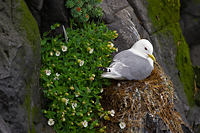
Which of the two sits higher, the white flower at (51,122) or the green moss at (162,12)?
the white flower at (51,122)

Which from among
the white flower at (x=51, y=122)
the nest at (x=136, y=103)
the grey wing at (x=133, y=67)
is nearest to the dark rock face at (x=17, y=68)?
the white flower at (x=51, y=122)

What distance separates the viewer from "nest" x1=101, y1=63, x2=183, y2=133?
122 inches

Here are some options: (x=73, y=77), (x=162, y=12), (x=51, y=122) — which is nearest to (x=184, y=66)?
(x=162, y=12)

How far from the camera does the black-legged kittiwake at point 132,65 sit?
314cm

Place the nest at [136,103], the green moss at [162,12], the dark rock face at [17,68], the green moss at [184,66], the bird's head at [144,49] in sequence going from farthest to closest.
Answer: the green moss at [184,66]
the green moss at [162,12]
the bird's head at [144,49]
the nest at [136,103]
the dark rock face at [17,68]

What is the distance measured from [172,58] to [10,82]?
12.7 feet

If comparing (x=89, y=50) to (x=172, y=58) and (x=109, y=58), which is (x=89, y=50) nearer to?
(x=109, y=58)

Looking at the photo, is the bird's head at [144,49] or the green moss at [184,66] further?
the green moss at [184,66]

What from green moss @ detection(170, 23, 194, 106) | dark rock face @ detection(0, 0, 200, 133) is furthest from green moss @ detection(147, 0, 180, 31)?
dark rock face @ detection(0, 0, 200, 133)

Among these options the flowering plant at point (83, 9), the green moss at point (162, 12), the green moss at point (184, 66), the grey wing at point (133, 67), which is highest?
the flowering plant at point (83, 9)

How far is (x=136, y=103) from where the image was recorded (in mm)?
3117

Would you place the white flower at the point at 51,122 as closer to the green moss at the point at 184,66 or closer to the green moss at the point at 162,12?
the green moss at the point at 162,12

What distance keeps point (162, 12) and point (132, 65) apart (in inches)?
96.2

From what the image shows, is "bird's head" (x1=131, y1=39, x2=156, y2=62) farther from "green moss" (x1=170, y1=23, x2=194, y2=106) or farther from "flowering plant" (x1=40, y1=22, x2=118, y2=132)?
"green moss" (x1=170, y1=23, x2=194, y2=106)
